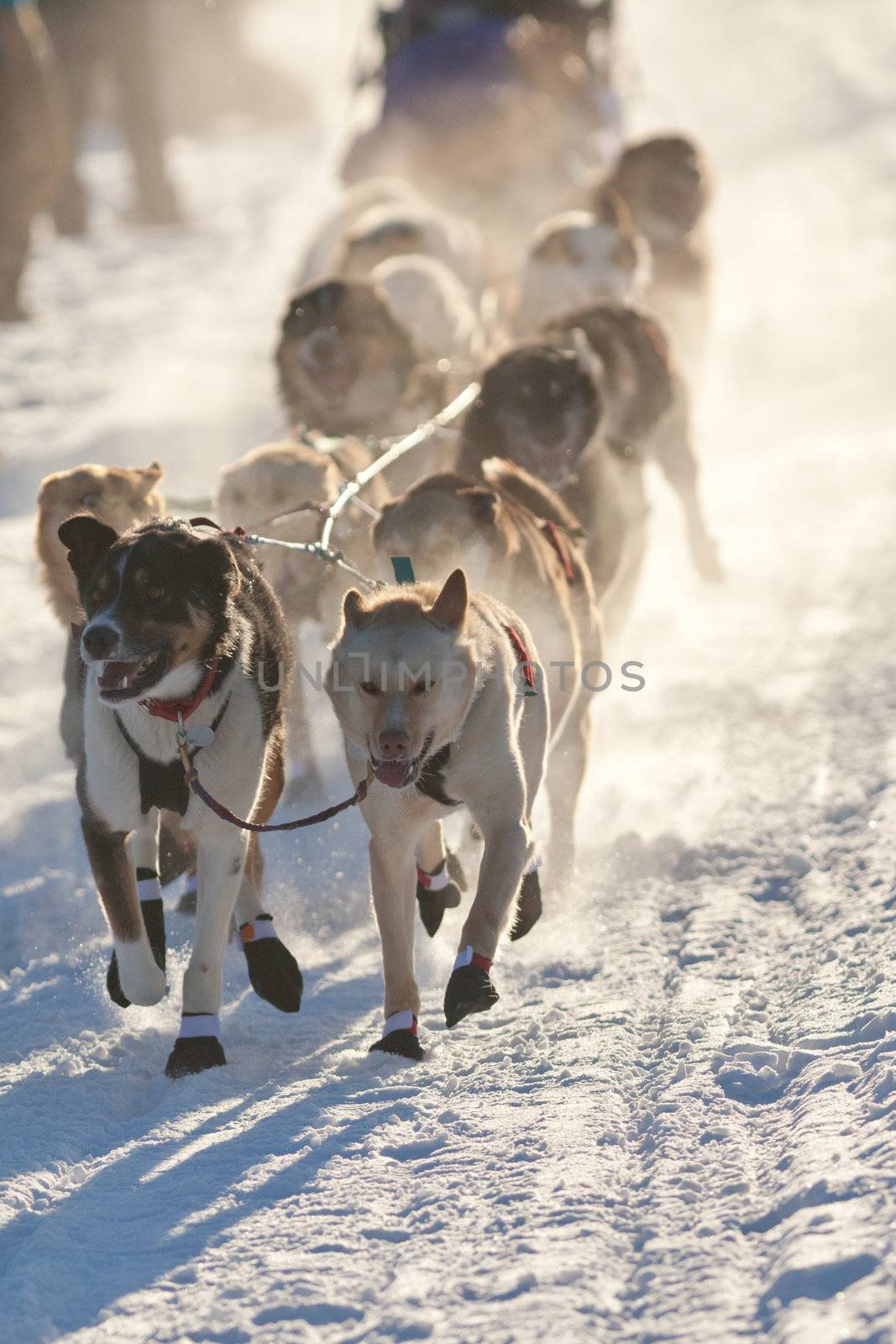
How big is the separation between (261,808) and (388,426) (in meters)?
3.06

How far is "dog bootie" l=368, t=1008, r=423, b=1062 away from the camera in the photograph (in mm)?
3631

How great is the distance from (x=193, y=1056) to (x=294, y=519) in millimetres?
2024

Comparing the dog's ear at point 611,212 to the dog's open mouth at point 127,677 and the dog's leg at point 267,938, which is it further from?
the dog's open mouth at point 127,677

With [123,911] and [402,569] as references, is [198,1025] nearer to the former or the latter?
[123,911]

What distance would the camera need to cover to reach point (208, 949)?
3.70 meters

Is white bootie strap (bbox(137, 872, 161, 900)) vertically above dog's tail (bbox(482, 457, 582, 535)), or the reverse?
dog's tail (bbox(482, 457, 582, 535))

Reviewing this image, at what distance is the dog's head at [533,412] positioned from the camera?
5.45m

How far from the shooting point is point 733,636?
711 cm

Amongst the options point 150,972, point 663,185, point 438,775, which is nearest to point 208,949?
point 150,972

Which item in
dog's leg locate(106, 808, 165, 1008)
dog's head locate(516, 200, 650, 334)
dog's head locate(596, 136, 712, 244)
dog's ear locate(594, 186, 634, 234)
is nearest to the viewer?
dog's leg locate(106, 808, 165, 1008)

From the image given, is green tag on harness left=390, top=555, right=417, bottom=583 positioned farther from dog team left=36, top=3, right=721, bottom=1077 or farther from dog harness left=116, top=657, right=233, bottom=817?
dog harness left=116, top=657, right=233, bottom=817

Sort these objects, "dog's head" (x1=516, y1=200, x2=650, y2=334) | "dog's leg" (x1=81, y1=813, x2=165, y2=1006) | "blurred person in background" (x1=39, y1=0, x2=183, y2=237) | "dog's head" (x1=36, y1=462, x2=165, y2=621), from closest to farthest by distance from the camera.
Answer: "dog's leg" (x1=81, y1=813, x2=165, y2=1006) → "dog's head" (x1=36, y1=462, x2=165, y2=621) → "dog's head" (x1=516, y1=200, x2=650, y2=334) → "blurred person in background" (x1=39, y1=0, x2=183, y2=237)

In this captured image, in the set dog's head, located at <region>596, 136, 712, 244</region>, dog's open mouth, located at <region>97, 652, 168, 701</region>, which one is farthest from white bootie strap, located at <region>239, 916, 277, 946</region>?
dog's head, located at <region>596, 136, 712, 244</region>

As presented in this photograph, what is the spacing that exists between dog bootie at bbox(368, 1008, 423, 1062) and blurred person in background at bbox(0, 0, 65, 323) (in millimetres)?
9059
